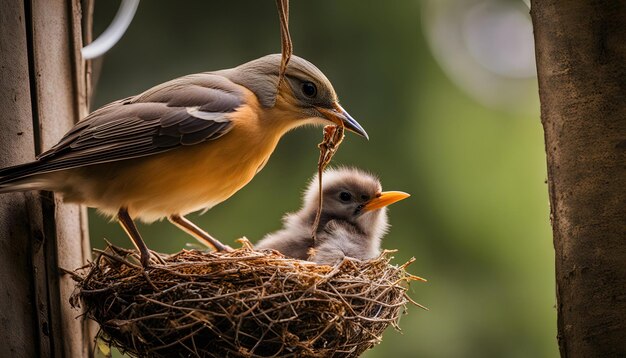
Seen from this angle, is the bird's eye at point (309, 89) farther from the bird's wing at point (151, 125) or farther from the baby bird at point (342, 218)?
the baby bird at point (342, 218)

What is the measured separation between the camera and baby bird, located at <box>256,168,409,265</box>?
466cm

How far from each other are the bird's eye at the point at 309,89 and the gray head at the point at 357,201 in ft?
3.01

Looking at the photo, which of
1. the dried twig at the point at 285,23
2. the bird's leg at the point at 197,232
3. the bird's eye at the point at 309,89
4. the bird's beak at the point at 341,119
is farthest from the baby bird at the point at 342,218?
the dried twig at the point at 285,23

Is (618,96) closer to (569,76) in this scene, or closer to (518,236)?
(569,76)

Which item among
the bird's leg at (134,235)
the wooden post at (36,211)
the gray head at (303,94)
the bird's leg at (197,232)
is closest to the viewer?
the wooden post at (36,211)

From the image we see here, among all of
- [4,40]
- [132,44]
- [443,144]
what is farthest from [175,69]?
[4,40]

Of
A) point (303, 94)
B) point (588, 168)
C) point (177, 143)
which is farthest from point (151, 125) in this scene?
point (588, 168)

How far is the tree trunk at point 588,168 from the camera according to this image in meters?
3.36

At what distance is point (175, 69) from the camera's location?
629 centimetres

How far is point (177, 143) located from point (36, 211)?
692 mm

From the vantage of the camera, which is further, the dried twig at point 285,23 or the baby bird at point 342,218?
the baby bird at point 342,218

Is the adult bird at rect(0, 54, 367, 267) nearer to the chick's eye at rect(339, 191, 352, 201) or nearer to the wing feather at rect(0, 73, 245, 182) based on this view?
the wing feather at rect(0, 73, 245, 182)

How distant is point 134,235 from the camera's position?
151 inches

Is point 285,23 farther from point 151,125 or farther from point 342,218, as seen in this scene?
point 342,218
